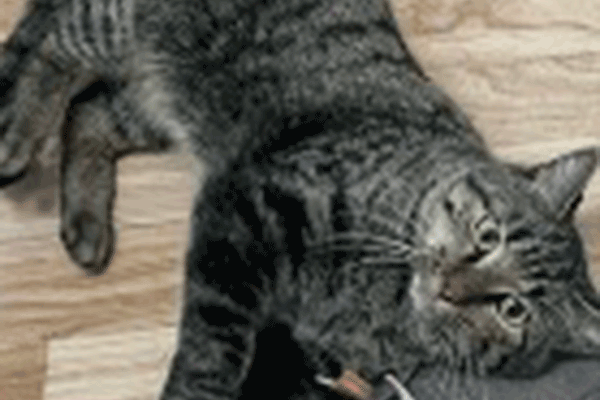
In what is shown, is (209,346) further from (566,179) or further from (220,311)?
(566,179)

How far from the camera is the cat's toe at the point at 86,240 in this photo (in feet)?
4.99

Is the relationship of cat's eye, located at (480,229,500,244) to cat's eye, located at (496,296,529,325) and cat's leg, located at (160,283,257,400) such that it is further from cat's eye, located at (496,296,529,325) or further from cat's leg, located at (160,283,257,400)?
cat's leg, located at (160,283,257,400)

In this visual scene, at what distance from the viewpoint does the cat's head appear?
1.24m

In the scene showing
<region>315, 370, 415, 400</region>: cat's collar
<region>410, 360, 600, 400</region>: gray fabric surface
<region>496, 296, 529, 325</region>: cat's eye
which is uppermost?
<region>496, 296, 529, 325</region>: cat's eye

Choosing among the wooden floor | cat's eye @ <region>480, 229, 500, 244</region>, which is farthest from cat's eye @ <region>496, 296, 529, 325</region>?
the wooden floor

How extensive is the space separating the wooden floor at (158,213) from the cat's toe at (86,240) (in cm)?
4

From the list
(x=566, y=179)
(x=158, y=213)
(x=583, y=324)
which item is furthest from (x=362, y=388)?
(x=158, y=213)

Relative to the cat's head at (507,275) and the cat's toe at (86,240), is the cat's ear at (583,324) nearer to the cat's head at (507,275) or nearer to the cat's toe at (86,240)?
the cat's head at (507,275)

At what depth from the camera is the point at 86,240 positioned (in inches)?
59.9

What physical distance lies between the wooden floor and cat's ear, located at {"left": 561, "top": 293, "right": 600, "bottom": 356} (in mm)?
513

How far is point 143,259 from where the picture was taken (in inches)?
62.4

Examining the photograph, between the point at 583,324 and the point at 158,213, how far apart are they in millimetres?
907

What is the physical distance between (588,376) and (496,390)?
0.16m

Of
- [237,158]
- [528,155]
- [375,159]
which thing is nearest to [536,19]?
[528,155]
